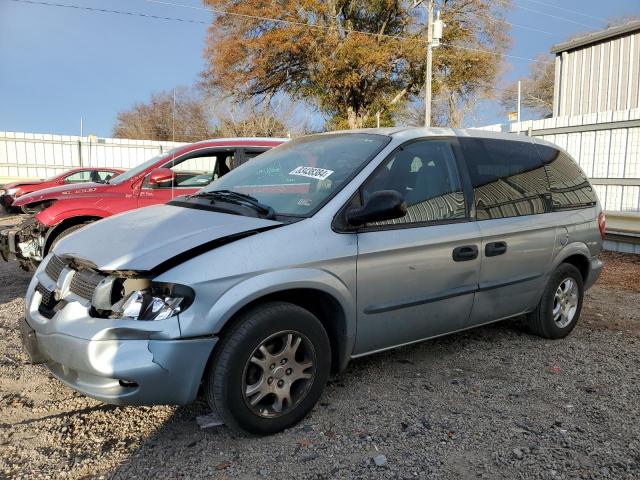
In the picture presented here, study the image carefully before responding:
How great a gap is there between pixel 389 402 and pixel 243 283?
136cm

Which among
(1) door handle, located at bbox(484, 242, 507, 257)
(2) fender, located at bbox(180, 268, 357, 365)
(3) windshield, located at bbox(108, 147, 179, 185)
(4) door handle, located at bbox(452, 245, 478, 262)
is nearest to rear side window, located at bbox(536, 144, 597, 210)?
(1) door handle, located at bbox(484, 242, 507, 257)

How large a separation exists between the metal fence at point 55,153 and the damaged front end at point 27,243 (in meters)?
17.2

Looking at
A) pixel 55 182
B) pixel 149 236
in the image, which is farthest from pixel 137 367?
pixel 55 182

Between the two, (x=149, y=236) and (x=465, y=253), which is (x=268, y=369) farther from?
(x=465, y=253)

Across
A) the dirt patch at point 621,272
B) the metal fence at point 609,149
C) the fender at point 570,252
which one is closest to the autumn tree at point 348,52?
the metal fence at point 609,149

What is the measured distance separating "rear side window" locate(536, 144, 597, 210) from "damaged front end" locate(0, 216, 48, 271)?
5.17m

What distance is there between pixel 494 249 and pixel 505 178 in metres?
0.65

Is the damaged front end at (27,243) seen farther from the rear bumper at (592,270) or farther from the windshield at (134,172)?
the rear bumper at (592,270)

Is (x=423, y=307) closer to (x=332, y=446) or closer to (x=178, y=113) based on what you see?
(x=332, y=446)

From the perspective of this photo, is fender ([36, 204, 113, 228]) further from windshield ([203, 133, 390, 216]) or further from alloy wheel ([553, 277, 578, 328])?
alloy wheel ([553, 277, 578, 328])

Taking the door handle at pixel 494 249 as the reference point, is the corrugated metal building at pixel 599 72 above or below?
above

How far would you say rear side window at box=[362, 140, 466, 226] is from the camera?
3.51 m

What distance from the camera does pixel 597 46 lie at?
13.4m

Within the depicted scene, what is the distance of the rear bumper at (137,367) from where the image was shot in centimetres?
257
